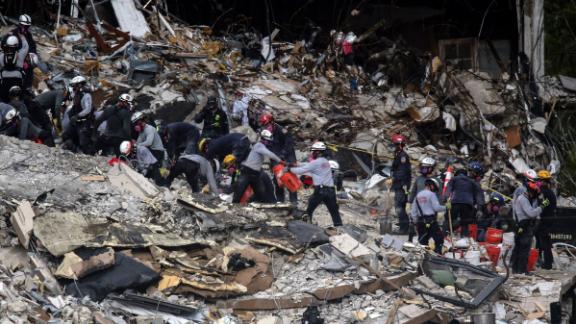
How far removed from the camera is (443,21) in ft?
81.8

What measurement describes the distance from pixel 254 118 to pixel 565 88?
8.36m

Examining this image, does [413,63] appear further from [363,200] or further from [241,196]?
[241,196]

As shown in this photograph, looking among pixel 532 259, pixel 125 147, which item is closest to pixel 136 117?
pixel 125 147

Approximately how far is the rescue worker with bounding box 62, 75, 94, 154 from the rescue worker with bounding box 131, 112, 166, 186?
0.79m

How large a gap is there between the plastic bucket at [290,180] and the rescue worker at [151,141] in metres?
1.79

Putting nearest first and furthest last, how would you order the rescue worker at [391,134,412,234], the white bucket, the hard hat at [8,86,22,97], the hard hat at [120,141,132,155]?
the white bucket → the hard hat at [120,141,132,155] → the hard hat at [8,86,22,97] → the rescue worker at [391,134,412,234]

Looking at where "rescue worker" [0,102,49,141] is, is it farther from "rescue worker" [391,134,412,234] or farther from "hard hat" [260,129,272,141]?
"rescue worker" [391,134,412,234]

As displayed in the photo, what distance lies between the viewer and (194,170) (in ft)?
50.1

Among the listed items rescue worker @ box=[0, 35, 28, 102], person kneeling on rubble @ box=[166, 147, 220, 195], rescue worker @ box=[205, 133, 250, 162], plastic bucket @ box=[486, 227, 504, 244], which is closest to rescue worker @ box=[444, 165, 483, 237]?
plastic bucket @ box=[486, 227, 504, 244]

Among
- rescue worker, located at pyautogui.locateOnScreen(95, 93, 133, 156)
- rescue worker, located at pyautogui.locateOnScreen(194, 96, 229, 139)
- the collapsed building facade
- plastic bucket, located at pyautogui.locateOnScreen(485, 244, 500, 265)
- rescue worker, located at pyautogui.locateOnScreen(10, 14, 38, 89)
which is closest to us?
the collapsed building facade

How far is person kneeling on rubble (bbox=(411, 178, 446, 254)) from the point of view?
14.4 m

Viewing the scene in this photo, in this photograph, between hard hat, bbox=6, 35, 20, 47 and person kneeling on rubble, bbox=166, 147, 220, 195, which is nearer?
person kneeling on rubble, bbox=166, 147, 220, 195

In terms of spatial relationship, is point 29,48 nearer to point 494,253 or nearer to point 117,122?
point 117,122

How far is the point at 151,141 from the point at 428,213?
4.24 meters
